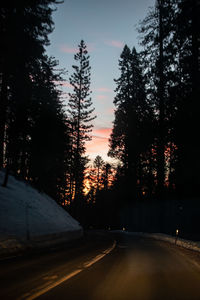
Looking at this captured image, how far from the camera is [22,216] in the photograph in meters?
19.2

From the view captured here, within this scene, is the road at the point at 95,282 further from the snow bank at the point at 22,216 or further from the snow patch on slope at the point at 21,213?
the snow patch on slope at the point at 21,213

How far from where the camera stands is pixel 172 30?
75.7ft

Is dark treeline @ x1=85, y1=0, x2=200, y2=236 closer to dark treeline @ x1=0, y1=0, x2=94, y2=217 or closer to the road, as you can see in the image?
dark treeline @ x1=0, y1=0, x2=94, y2=217

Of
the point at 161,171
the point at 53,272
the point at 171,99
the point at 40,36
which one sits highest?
the point at 40,36

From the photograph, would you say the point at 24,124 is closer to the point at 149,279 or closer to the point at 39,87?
the point at 39,87

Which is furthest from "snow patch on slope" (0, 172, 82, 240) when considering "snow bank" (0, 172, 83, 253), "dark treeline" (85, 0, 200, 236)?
"dark treeline" (85, 0, 200, 236)

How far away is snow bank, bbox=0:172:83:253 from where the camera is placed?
1553 centimetres

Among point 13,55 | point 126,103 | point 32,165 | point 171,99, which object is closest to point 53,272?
point 13,55

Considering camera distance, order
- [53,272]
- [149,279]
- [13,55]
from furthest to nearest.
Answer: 1. [13,55]
2. [53,272]
3. [149,279]

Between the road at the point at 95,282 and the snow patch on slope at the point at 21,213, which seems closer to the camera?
the road at the point at 95,282

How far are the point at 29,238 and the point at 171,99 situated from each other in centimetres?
1437

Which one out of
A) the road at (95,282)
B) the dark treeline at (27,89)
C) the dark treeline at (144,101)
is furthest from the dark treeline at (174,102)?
the road at (95,282)

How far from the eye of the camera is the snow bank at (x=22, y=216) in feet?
51.0

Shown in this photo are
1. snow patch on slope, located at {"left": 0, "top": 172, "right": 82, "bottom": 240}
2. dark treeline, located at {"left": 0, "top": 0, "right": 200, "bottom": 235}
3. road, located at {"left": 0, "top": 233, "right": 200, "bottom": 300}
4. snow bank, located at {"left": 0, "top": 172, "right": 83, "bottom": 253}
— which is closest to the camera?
road, located at {"left": 0, "top": 233, "right": 200, "bottom": 300}
